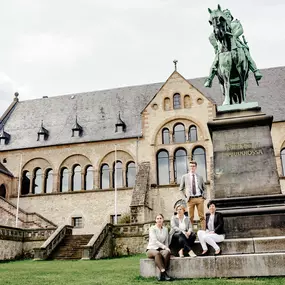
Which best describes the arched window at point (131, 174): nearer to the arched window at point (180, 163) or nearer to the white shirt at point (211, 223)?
the arched window at point (180, 163)

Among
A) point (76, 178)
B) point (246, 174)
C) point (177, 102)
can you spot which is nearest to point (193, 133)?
point (177, 102)

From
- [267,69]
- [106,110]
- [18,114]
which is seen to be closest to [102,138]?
[106,110]

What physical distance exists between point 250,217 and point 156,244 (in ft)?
8.20

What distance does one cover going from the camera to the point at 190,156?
32906 mm

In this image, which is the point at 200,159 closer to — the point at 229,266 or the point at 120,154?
the point at 120,154

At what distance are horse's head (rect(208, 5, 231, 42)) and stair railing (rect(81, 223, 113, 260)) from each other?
47.4ft

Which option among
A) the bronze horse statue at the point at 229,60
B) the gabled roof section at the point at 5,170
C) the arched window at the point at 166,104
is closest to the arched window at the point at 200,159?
the arched window at the point at 166,104

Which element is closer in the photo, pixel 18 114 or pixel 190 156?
pixel 190 156

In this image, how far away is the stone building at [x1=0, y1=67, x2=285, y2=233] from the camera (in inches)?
1294

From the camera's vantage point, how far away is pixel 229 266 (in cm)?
781

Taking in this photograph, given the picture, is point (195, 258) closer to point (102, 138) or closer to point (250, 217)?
point (250, 217)

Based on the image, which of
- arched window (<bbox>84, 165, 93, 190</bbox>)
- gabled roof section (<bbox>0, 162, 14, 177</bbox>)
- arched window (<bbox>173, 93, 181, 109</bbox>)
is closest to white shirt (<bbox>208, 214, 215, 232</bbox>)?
arched window (<bbox>173, 93, 181, 109</bbox>)

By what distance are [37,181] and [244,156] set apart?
29097 mm

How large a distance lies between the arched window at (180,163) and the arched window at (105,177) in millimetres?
6325
